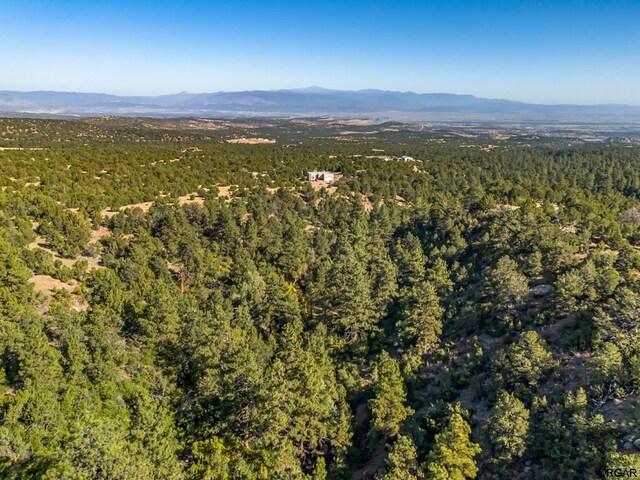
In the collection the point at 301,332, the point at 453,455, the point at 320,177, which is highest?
the point at 320,177

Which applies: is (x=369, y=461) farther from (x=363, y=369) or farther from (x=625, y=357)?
(x=625, y=357)

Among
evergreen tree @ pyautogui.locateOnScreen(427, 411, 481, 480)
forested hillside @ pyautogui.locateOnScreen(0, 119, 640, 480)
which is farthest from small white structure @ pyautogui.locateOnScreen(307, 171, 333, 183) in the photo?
evergreen tree @ pyautogui.locateOnScreen(427, 411, 481, 480)

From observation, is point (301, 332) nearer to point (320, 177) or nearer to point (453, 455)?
point (453, 455)

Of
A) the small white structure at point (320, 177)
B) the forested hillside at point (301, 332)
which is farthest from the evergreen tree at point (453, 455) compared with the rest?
the small white structure at point (320, 177)

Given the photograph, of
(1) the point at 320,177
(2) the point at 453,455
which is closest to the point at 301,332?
(2) the point at 453,455

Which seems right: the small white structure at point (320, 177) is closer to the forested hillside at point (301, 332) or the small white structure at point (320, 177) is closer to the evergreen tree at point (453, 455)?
the forested hillside at point (301, 332)

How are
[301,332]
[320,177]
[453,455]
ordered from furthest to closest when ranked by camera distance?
[320,177] < [301,332] < [453,455]

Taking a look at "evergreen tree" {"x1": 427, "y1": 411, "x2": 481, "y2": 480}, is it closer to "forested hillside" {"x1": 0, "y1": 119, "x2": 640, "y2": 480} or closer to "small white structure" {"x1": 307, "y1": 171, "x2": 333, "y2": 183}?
"forested hillside" {"x1": 0, "y1": 119, "x2": 640, "y2": 480}

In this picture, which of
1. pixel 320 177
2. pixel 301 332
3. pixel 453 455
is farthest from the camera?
pixel 320 177

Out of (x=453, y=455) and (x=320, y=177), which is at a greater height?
(x=320, y=177)
